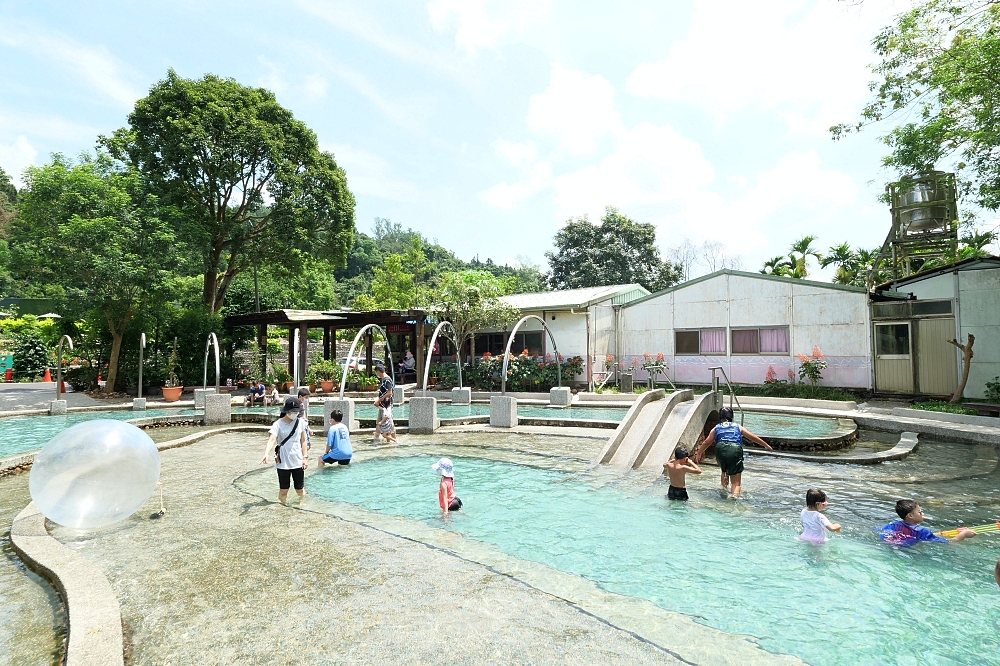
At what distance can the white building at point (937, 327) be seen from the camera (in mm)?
17031

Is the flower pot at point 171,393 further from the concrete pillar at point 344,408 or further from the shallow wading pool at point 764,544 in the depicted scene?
the shallow wading pool at point 764,544

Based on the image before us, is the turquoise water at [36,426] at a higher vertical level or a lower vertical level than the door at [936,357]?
lower

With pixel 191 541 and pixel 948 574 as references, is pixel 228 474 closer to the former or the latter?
pixel 191 541

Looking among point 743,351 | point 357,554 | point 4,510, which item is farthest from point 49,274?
point 743,351

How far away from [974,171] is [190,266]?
29.6m

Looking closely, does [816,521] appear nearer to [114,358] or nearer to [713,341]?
[713,341]

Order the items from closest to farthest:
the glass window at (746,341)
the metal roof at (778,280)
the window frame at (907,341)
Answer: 1. the window frame at (907,341)
2. the metal roof at (778,280)
3. the glass window at (746,341)

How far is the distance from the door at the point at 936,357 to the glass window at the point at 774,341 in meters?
4.30

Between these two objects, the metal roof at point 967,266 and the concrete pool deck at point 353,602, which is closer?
the concrete pool deck at point 353,602

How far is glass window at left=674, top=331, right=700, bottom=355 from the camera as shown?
79.0 feet

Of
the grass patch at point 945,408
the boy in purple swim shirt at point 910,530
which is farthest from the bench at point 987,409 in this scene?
the boy in purple swim shirt at point 910,530

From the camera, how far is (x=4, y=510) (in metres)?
8.05

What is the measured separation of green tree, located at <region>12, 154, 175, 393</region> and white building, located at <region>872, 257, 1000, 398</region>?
2804 centimetres

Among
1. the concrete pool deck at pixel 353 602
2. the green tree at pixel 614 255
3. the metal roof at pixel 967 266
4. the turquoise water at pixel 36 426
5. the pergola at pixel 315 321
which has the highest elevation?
the green tree at pixel 614 255
